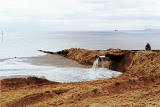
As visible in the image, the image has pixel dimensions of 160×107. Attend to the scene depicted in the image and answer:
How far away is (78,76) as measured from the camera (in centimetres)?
1323

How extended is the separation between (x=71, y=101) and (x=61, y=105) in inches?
22.2

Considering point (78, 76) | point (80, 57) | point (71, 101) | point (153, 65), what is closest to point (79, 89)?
point (71, 101)

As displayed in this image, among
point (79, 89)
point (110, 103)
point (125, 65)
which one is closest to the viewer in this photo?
point (110, 103)

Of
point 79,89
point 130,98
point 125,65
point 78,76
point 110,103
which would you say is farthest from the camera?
point 125,65

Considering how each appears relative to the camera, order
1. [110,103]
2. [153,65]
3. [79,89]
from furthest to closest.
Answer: [153,65] < [79,89] < [110,103]

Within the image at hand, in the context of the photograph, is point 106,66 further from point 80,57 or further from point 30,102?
point 30,102

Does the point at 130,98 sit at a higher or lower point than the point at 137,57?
lower

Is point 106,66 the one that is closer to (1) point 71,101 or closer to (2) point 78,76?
(2) point 78,76

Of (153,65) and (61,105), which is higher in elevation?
(153,65)

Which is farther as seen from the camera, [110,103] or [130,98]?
[130,98]

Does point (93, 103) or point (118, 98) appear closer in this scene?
point (93, 103)

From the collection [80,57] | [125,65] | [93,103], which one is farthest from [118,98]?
[80,57]

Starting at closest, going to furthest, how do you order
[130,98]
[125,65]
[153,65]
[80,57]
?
[130,98]
[153,65]
[125,65]
[80,57]

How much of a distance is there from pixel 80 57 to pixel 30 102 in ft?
42.0
